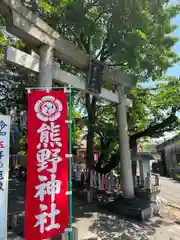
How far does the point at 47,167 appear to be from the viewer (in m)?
3.94

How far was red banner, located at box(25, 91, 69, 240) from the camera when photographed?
149 inches

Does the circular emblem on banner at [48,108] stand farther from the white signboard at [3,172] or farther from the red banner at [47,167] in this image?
the white signboard at [3,172]

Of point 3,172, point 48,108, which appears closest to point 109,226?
point 3,172

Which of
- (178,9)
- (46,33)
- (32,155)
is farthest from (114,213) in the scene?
(178,9)

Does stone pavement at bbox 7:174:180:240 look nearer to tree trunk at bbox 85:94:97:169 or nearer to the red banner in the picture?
the red banner

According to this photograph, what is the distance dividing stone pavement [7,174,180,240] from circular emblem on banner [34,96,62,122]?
307 cm

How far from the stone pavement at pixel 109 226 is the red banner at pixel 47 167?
1.81 meters

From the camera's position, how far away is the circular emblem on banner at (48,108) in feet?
13.5

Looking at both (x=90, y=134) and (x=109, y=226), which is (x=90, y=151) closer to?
(x=90, y=134)

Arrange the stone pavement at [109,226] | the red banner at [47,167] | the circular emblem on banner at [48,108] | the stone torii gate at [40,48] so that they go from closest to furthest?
the red banner at [47,167] → the circular emblem on banner at [48,108] → the stone torii gate at [40,48] → the stone pavement at [109,226]

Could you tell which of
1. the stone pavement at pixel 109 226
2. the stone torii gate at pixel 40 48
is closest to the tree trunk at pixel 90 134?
the stone pavement at pixel 109 226

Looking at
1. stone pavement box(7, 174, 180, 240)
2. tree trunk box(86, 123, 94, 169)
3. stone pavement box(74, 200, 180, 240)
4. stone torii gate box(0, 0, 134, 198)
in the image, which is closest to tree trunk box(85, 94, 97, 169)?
tree trunk box(86, 123, 94, 169)

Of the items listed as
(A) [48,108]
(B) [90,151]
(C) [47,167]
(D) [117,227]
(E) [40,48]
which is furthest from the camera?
(B) [90,151]

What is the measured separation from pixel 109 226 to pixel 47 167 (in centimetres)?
399
